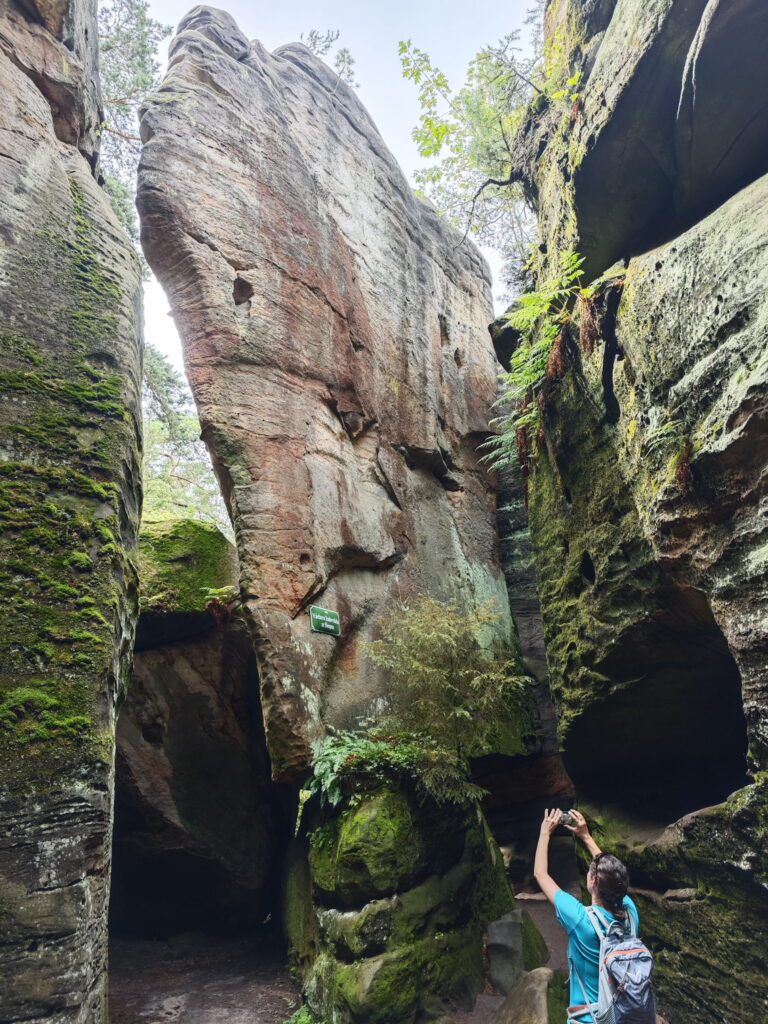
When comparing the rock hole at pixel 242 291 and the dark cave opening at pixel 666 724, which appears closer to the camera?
the dark cave opening at pixel 666 724

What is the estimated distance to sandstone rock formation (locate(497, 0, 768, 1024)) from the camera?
4.20 m

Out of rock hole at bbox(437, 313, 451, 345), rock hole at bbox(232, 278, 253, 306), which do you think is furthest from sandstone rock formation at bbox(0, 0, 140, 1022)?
rock hole at bbox(437, 313, 451, 345)

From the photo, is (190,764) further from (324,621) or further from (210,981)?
(324,621)

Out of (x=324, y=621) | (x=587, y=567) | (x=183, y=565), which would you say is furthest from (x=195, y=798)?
(x=587, y=567)

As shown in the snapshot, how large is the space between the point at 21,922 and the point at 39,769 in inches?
31.0

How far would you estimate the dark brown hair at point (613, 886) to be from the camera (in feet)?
9.95

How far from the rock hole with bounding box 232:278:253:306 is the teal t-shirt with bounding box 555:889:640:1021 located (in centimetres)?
821

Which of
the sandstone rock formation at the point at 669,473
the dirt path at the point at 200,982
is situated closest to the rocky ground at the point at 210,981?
the dirt path at the point at 200,982

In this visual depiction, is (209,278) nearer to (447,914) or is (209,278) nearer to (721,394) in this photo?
(721,394)

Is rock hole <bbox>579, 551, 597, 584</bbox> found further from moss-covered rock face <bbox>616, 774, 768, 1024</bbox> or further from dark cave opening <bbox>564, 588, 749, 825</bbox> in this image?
moss-covered rock face <bbox>616, 774, 768, 1024</bbox>

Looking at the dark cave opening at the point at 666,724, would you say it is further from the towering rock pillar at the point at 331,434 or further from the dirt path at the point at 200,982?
the dirt path at the point at 200,982

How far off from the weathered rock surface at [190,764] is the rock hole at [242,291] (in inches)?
133

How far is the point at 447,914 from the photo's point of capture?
6277 mm

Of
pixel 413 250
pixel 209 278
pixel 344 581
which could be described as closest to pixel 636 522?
pixel 344 581
